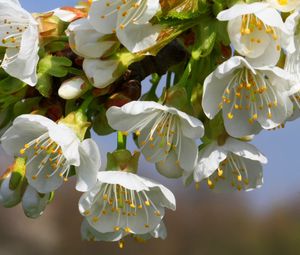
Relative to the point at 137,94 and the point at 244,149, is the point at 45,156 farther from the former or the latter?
the point at 244,149

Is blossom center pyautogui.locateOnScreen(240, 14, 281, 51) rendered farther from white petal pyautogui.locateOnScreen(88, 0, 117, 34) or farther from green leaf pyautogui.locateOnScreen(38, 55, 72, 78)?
green leaf pyautogui.locateOnScreen(38, 55, 72, 78)

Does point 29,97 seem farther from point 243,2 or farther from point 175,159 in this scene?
point 243,2

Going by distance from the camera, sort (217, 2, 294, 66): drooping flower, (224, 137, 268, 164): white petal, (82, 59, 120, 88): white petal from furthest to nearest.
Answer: (224, 137, 268, 164): white petal
(82, 59, 120, 88): white petal
(217, 2, 294, 66): drooping flower

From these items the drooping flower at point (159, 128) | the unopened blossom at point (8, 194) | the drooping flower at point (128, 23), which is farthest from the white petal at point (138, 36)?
the unopened blossom at point (8, 194)

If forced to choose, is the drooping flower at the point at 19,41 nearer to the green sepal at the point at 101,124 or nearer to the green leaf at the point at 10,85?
the green leaf at the point at 10,85

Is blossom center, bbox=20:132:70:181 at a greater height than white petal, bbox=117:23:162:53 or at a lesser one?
lesser

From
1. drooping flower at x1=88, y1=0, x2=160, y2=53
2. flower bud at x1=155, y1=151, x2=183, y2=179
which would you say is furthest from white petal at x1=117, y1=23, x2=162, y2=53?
flower bud at x1=155, y1=151, x2=183, y2=179

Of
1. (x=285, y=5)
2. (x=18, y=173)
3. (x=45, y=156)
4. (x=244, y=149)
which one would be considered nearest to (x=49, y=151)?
(x=45, y=156)
